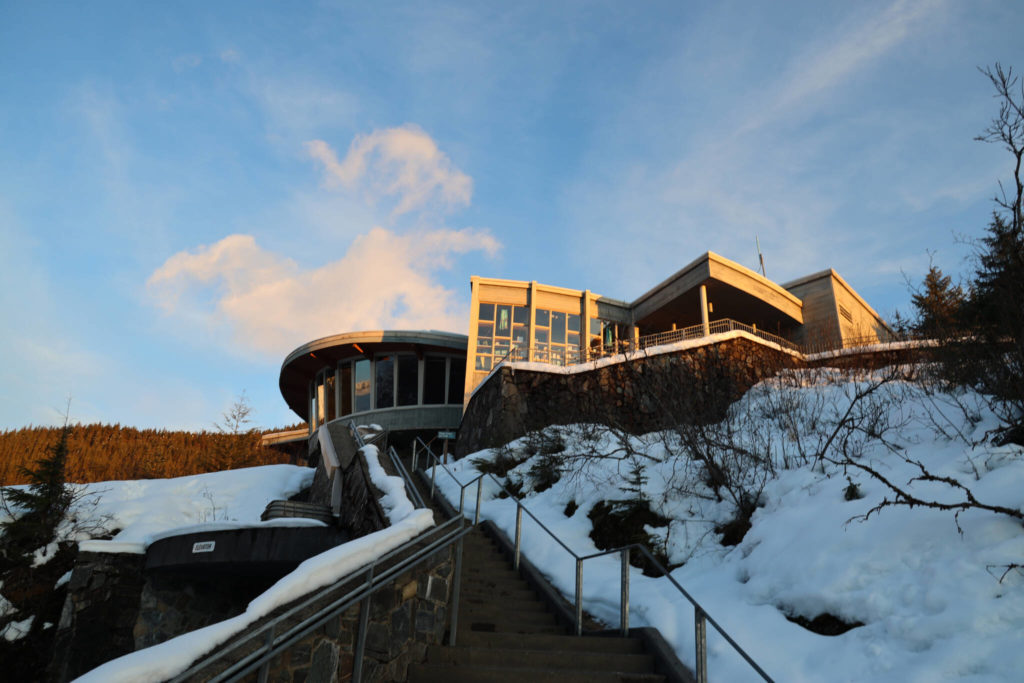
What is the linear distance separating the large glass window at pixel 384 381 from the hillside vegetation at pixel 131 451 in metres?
6.17

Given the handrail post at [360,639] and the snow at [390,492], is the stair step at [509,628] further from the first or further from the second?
the handrail post at [360,639]

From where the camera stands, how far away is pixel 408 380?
26.1 meters

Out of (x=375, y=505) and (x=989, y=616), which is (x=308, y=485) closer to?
(x=375, y=505)

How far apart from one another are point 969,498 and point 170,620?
1066 centimetres

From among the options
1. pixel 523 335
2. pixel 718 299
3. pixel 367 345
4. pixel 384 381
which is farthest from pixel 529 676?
pixel 367 345

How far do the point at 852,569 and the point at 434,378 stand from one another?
22261 mm

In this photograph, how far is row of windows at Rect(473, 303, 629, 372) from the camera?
861 inches

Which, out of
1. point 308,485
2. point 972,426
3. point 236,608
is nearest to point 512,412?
point 308,485

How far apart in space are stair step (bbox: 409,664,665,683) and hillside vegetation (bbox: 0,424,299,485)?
20460 mm

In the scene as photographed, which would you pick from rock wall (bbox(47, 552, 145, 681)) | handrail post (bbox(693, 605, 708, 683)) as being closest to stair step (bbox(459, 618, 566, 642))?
handrail post (bbox(693, 605, 708, 683))

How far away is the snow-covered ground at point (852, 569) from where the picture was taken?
404 centimetres

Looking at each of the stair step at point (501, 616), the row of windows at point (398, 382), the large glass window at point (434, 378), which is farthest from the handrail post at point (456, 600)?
the large glass window at point (434, 378)

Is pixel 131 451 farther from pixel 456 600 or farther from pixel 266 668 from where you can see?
pixel 266 668

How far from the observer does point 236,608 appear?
32.0 feet
